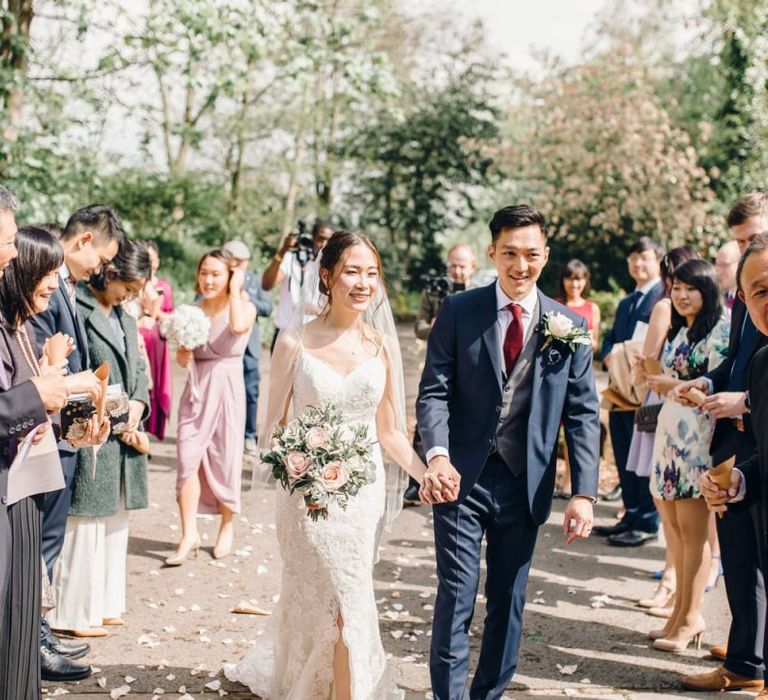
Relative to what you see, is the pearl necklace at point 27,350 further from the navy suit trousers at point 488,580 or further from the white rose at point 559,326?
the white rose at point 559,326

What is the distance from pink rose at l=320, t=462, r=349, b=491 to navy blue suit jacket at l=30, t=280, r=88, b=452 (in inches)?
58.4

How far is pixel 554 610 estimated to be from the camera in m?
6.15

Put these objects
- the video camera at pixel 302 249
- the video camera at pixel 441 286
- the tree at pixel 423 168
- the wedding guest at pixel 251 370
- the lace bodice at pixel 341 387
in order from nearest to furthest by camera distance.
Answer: the lace bodice at pixel 341 387 → the video camera at pixel 441 286 → the video camera at pixel 302 249 → the wedding guest at pixel 251 370 → the tree at pixel 423 168

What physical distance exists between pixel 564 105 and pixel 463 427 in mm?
18872

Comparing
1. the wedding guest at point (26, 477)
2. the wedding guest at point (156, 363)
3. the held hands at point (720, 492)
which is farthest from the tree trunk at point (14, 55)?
the held hands at point (720, 492)

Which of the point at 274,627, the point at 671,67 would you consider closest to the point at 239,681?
the point at 274,627

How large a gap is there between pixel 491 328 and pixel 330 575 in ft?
4.32

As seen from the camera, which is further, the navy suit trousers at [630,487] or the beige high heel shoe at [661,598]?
the navy suit trousers at [630,487]

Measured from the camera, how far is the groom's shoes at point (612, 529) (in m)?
7.76

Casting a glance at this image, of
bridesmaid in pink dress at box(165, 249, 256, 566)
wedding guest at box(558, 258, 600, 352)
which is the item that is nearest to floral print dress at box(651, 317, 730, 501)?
wedding guest at box(558, 258, 600, 352)

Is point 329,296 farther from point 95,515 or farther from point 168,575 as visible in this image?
point 168,575

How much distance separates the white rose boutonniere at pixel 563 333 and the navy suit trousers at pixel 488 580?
0.59m

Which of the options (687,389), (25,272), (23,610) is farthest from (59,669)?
(687,389)

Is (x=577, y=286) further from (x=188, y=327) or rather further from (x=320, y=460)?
(x=320, y=460)
